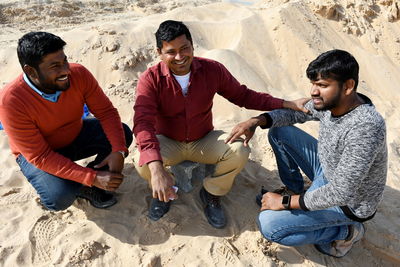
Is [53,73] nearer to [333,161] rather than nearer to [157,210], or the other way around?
[157,210]

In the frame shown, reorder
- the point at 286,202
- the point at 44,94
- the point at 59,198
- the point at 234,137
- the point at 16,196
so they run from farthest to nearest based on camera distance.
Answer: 1. the point at 16,196
2. the point at 234,137
3. the point at 59,198
4. the point at 44,94
5. the point at 286,202

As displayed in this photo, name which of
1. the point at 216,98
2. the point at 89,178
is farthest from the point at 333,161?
the point at 216,98

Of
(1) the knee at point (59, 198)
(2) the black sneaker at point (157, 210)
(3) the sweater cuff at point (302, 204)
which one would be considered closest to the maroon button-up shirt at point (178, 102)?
(2) the black sneaker at point (157, 210)

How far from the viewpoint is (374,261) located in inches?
96.5

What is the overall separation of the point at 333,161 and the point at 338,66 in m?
0.59

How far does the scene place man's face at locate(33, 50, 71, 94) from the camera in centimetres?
211

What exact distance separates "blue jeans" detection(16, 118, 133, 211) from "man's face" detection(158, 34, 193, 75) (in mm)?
906

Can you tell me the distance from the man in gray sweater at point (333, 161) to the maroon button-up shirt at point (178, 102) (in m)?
0.28

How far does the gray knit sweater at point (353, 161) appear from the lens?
5.61 ft

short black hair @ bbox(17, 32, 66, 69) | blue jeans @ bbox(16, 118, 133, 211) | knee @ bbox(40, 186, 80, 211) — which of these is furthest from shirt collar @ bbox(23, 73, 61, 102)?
knee @ bbox(40, 186, 80, 211)

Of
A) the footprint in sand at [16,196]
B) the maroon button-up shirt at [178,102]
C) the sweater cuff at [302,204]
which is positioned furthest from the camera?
the footprint in sand at [16,196]

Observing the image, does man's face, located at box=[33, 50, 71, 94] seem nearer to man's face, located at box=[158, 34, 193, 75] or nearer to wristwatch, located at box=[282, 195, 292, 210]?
man's face, located at box=[158, 34, 193, 75]

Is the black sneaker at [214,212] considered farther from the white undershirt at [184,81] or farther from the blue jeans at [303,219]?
the white undershirt at [184,81]

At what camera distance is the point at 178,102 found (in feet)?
7.91
